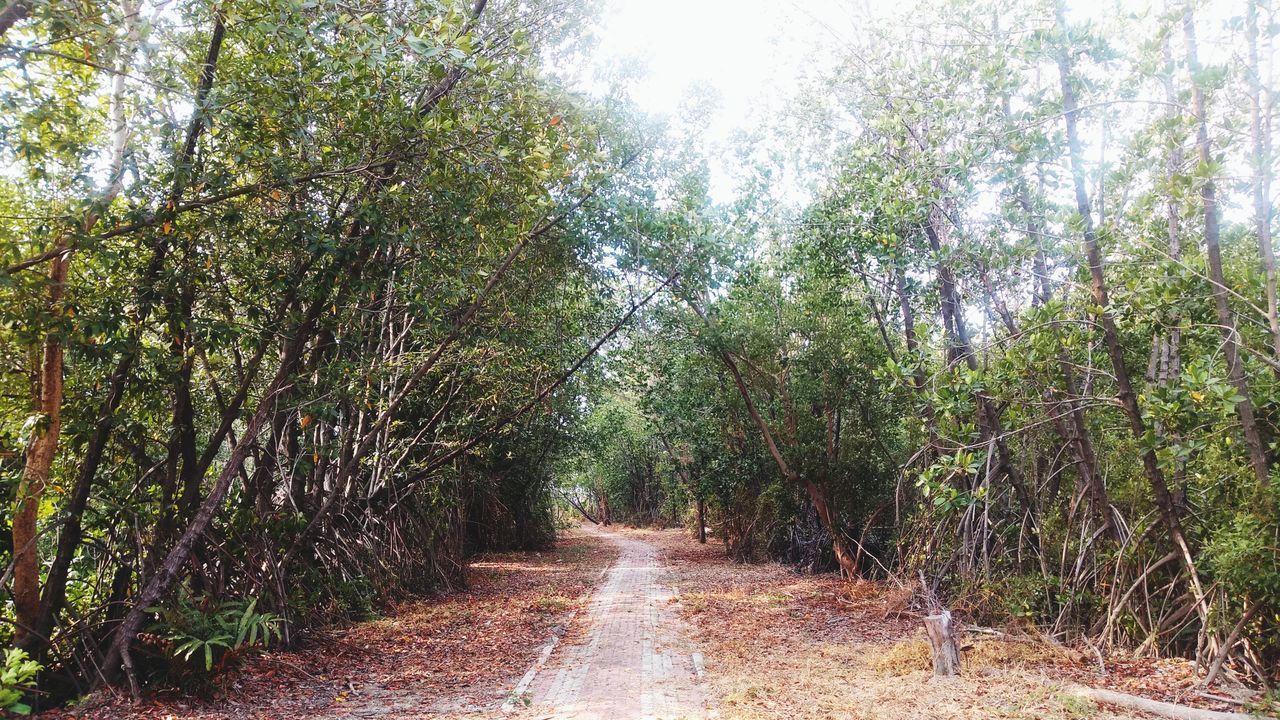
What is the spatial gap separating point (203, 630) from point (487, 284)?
4.41 m

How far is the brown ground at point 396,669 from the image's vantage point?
5738mm

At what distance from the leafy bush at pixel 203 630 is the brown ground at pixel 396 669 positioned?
289mm

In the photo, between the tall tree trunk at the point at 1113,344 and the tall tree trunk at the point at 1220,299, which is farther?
the tall tree trunk at the point at 1113,344

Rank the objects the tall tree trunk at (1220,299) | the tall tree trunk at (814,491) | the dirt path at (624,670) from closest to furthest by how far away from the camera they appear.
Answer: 1. the tall tree trunk at (1220,299)
2. the dirt path at (624,670)
3. the tall tree trunk at (814,491)

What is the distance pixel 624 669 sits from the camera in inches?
286

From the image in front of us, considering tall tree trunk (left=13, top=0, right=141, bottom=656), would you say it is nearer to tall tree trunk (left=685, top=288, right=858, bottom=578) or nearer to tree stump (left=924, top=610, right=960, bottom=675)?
tree stump (left=924, top=610, right=960, bottom=675)

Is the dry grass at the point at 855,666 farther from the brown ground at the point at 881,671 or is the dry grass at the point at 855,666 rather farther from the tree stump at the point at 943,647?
the tree stump at the point at 943,647

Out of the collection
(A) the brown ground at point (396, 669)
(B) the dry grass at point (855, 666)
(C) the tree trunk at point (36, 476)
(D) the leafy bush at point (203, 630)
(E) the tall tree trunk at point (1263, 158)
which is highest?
(E) the tall tree trunk at point (1263, 158)

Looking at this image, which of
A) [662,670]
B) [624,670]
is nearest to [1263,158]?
[662,670]

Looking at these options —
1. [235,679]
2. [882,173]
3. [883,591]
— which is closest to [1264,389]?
[882,173]

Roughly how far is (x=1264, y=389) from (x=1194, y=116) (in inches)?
84.5

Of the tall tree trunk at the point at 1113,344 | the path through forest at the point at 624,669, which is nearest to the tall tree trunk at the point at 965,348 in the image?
the tall tree trunk at the point at 1113,344

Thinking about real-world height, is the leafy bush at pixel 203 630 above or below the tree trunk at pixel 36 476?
below

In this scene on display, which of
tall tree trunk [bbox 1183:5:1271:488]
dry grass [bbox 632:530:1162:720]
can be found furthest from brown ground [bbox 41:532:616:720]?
tall tree trunk [bbox 1183:5:1271:488]
